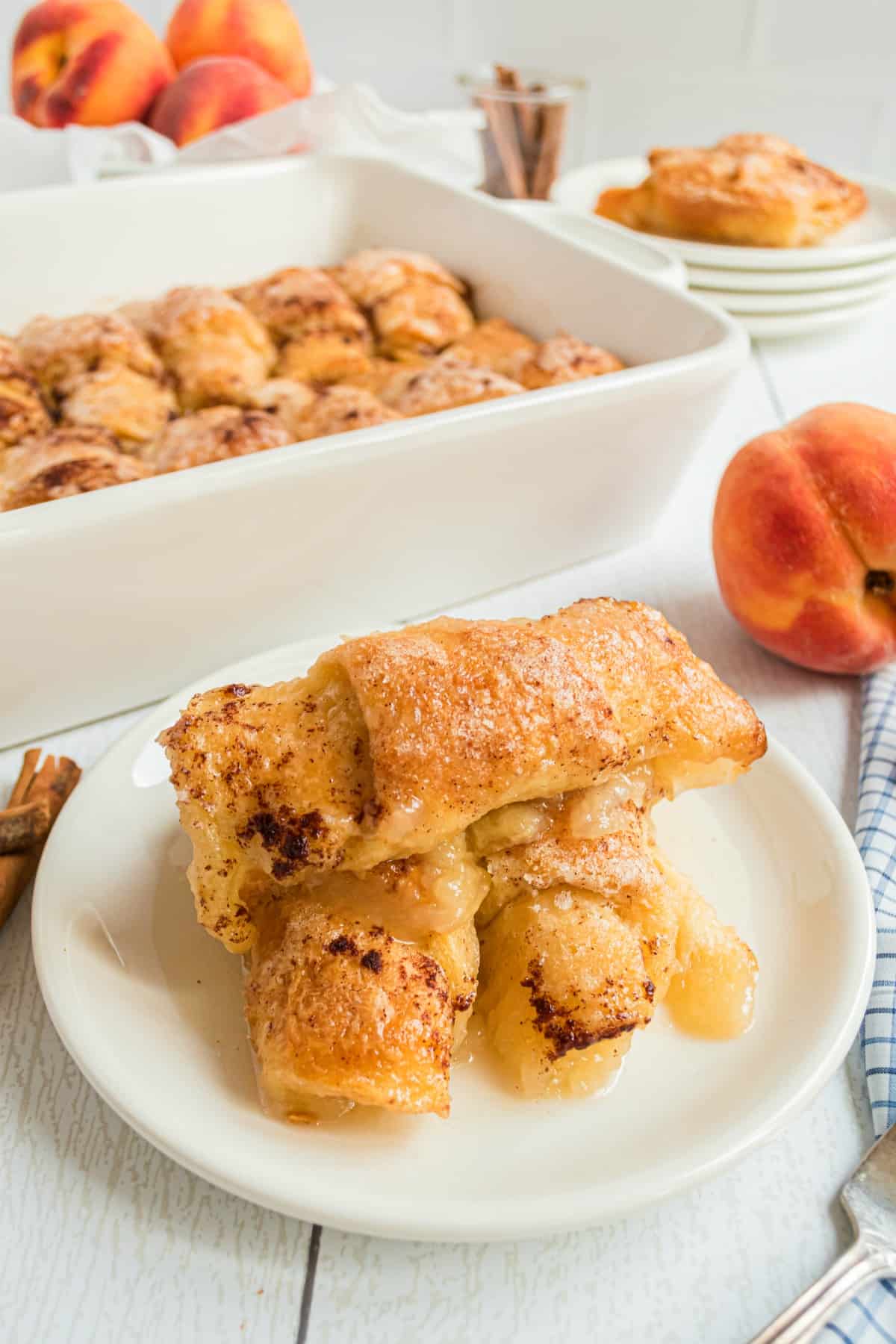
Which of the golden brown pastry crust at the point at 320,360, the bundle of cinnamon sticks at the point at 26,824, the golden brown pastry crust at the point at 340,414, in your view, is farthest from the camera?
the golden brown pastry crust at the point at 320,360

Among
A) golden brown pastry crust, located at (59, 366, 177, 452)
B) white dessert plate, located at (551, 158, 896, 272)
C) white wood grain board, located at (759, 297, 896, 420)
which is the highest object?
white dessert plate, located at (551, 158, 896, 272)

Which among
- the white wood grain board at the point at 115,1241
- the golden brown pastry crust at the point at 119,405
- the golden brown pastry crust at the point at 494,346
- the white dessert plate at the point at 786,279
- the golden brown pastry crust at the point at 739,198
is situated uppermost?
the golden brown pastry crust at the point at 739,198

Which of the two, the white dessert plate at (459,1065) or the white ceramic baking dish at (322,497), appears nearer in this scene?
the white dessert plate at (459,1065)

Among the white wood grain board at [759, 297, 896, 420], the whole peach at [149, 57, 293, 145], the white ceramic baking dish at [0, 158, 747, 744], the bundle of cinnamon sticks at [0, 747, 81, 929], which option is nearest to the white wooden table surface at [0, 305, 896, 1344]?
the bundle of cinnamon sticks at [0, 747, 81, 929]

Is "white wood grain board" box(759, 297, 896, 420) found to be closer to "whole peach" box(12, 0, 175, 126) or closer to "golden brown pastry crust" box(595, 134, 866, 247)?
"golden brown pastry crust" box(595, 134, 866, 247)

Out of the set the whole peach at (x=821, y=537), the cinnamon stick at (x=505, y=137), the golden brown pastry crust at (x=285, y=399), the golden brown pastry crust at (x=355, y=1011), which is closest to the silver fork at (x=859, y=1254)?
the golden brown pastry crust at (x=355, y=1011)

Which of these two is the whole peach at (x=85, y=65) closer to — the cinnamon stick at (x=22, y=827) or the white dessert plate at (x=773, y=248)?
the white dessert plate at (x=773, y=248)

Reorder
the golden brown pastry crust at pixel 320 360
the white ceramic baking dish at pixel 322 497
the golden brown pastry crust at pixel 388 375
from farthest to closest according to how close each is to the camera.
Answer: the golden brown pastry crust at pixel 320 360 < the golden brown pastry crust at pixel 388 375 < the white ceramic baking dish at pixel 322 497
